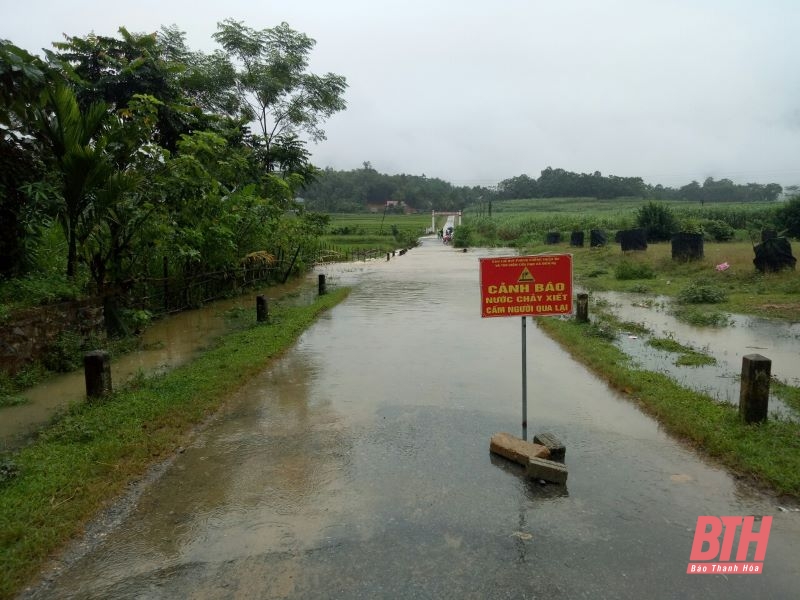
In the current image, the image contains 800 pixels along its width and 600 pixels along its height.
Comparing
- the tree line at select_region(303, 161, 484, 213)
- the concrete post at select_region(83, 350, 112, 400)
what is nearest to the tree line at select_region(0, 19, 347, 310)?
the concrete post at select_region(83, 350, 112, 400)

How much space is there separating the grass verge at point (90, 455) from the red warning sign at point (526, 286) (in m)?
3.40

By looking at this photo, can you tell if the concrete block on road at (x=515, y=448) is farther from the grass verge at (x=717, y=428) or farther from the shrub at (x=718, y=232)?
the shrub at (x=718, y=232)

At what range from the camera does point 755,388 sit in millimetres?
5348

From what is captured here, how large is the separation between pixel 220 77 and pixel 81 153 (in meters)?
18.2

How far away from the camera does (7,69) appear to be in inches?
261

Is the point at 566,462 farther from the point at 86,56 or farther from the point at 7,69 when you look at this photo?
the point at 86,56

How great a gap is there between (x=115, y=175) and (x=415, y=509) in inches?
304

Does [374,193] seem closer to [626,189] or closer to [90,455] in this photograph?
[626,189]

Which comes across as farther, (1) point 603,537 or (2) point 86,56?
(2) point 86,56

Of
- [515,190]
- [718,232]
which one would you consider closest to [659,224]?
[718,232]

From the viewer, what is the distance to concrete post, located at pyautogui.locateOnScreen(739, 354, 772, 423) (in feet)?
17.3

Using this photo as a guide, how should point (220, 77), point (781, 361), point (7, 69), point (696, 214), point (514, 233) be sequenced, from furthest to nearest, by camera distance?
1. point (514, 233)
2. point (696, 214)
3. point (220, 77)
4. point (781, 361)
5. point (7, 69)

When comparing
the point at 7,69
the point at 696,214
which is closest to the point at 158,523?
the point at 7,69

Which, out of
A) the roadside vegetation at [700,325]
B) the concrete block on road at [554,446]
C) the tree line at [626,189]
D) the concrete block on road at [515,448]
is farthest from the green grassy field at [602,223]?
the tree line at [626,189]
